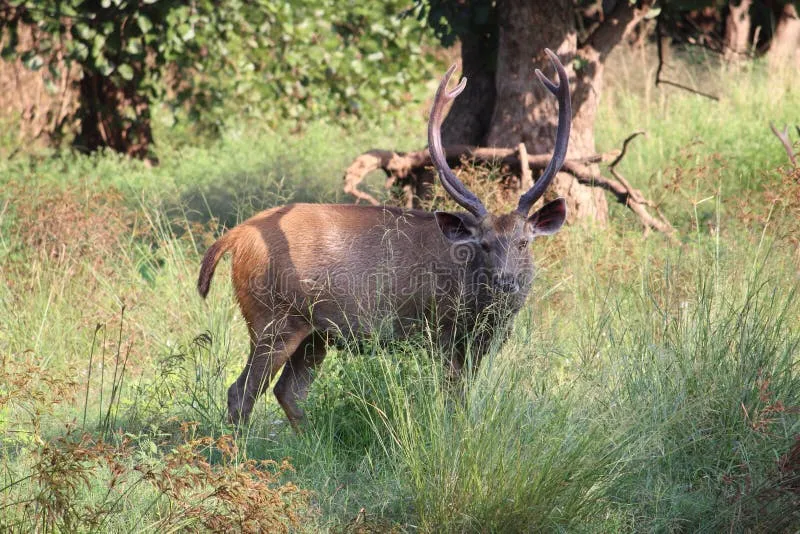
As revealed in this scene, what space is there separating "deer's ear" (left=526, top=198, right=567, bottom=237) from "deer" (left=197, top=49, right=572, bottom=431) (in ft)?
0.05

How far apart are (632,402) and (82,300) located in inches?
173

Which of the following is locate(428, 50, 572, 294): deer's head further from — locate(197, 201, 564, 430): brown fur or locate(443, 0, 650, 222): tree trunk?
locate(443, 0, 650, 222): tree trunk

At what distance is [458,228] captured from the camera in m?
6.11

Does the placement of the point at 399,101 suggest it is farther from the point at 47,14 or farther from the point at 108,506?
the point at 108,506

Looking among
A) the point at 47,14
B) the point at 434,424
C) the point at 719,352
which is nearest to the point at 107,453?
the point at 434,424

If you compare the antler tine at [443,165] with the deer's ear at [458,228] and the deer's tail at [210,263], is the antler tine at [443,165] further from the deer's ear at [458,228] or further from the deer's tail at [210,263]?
the deer's tail at [210,263]

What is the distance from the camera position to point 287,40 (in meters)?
13.8

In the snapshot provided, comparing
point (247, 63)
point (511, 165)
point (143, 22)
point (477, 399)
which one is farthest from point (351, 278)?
point (247, 63)

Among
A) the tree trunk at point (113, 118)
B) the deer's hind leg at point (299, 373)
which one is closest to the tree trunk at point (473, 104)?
the deer's hind leg at point (299, 373)

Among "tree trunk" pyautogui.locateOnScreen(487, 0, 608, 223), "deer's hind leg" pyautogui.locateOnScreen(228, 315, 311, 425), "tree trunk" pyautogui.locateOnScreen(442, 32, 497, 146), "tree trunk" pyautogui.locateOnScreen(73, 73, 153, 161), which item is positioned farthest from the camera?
"tree trunk" pyautogui.locateOnScreen(73, 73, 153, 161)

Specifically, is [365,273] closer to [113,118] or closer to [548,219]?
[548,219]

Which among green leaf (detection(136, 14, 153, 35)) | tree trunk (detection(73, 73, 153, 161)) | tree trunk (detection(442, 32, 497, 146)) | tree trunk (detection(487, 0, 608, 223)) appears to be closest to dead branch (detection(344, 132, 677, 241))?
tree trunk (detection(487, 0, 608, 223))

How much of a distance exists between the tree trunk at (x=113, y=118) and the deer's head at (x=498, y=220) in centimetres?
790

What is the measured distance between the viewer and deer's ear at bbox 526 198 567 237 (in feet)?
20.3
